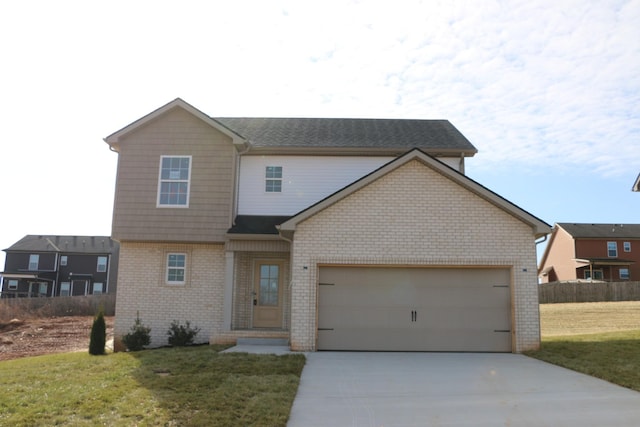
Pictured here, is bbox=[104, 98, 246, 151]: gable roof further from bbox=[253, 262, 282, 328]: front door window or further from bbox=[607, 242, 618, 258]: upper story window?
bbox=[607, 242, 618, 258]: upper story window

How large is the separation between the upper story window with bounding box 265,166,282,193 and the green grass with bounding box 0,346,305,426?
7027mm

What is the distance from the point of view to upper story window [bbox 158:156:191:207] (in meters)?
16.5

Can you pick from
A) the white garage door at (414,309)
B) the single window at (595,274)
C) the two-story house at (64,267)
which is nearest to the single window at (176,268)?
the white garage door at (414,309)

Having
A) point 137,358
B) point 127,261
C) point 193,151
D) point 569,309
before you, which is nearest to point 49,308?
point 127,261

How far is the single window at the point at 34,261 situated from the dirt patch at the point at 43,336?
1979 centimetres

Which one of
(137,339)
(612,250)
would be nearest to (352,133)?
(137,339)

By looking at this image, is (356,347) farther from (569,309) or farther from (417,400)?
(569,309)

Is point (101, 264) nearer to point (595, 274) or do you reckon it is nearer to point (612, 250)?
point (595, 274)

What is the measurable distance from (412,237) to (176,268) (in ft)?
25.3

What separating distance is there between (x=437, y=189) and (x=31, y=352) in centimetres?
1612

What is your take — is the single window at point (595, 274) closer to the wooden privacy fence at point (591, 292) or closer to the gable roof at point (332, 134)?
the wooden privacy fence at point (591, 292)

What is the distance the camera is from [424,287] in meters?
13.8

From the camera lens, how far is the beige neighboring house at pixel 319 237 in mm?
13609

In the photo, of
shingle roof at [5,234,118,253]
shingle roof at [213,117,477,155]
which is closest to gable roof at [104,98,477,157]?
shingle roof at [213,117,477,155]
